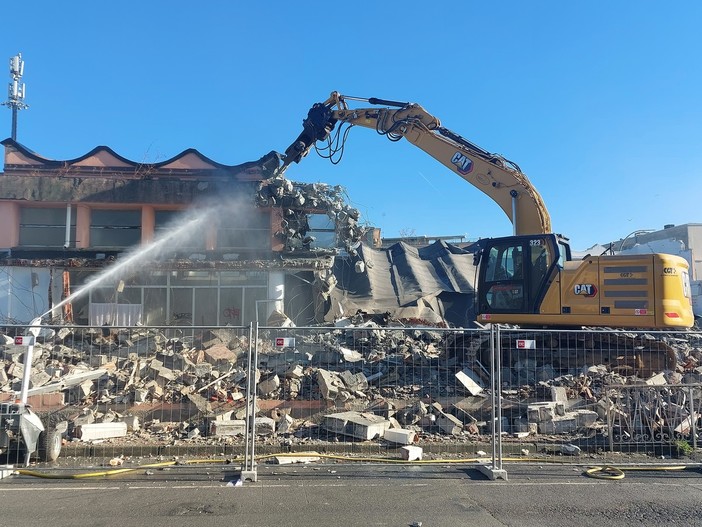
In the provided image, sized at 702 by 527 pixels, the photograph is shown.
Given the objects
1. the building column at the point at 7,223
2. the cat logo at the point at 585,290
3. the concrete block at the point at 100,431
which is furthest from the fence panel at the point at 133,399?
the building column at the point at 7,223

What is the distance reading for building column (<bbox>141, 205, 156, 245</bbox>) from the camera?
22266 millimetres

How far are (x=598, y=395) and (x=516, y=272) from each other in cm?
320

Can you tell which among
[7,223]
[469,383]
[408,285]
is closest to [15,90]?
[7,223]

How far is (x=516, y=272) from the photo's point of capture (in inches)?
494

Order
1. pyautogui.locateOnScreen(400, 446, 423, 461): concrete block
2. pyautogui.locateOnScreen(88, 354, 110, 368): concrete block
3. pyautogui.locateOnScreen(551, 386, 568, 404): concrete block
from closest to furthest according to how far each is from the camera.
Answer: pyautogui.locateOnScreen(400, 446, 423, 461): concrete block, pyautogui.locateOnScreen(551, 386, 568, 404): concrete block, pyautogui.locateOnScreen(88, 354, 110, 368): concrete block

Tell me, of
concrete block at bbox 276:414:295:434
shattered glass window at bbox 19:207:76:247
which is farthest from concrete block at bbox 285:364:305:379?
shattered glass window at bbox 19:207:76:247

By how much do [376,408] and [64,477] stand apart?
489 centimetres

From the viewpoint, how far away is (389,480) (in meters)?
7.24

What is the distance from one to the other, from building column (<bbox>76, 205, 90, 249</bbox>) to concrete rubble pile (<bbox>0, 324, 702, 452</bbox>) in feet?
28.6

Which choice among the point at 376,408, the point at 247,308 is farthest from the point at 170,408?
the point at 247,308

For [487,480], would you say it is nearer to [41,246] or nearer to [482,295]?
[482,295]

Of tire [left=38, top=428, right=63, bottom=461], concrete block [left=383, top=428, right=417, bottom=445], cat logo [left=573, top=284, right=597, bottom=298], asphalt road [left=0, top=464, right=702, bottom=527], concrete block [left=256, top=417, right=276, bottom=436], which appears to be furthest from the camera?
cat logo [left=573, top=284, right=597, bottom=298]

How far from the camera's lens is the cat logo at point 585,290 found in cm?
1174

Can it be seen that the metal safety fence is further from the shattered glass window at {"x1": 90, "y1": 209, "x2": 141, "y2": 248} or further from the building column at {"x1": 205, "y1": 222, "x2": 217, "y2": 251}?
the shattered glass window at {"x1": 90, "y1": 209, "x2": 141, "y2": 248}
